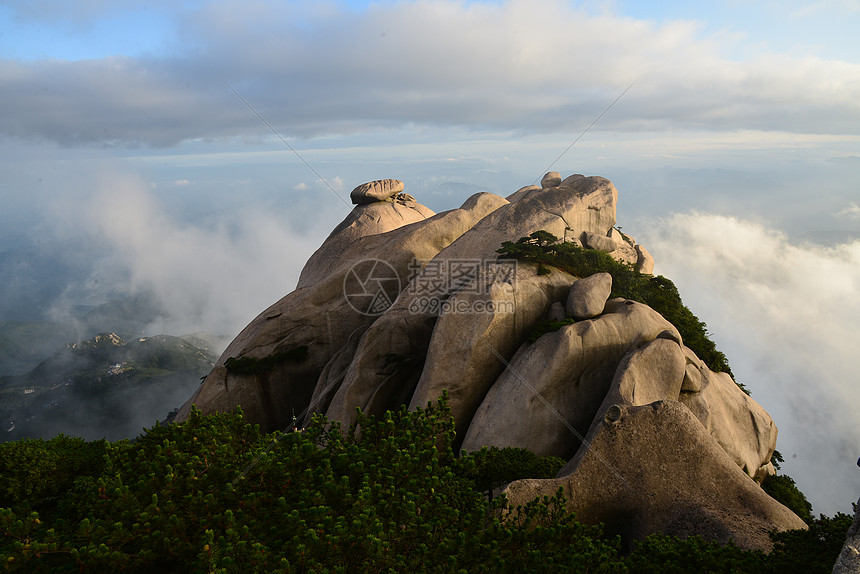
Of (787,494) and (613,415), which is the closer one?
(613,415)

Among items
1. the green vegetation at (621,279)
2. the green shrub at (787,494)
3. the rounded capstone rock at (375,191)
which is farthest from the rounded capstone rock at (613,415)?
the rounded capstone rock at (375,191)

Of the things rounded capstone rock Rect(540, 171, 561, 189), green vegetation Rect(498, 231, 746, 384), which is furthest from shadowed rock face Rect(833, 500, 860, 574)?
rounded capstone rock Rect(540, 171, 561, 189)

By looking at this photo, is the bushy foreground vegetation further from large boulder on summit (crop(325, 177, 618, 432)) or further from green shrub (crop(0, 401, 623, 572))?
large boulder on summit (crop(325, 177, 618, 432))

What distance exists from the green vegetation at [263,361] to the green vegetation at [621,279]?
575 inches

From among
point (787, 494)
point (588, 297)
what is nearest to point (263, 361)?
point (588, 297)

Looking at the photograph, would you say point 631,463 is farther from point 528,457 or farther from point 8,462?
point 8,462

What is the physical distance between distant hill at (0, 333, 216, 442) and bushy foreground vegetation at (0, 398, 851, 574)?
448 ft

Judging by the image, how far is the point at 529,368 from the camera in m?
22.1

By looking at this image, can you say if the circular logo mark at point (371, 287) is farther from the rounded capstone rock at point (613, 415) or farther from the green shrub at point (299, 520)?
the green shrub at point (299, 520)

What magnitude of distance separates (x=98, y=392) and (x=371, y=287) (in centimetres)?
15636

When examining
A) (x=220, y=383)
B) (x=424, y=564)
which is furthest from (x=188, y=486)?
(x=220, y=383)

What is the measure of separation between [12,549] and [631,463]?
16231 mm

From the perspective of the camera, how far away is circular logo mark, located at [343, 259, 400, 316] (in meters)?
34.1

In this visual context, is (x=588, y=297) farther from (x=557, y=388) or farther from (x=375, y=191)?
(x=375, y=191)
